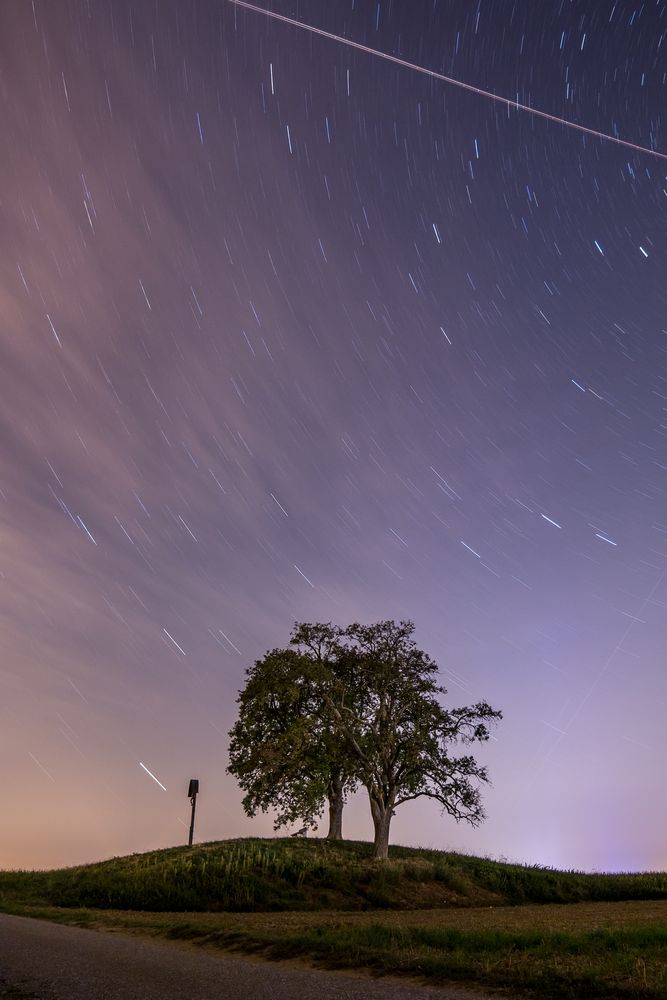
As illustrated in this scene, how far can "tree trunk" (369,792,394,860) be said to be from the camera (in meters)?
35.4

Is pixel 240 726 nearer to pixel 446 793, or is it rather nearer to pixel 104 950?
pixel 446 793

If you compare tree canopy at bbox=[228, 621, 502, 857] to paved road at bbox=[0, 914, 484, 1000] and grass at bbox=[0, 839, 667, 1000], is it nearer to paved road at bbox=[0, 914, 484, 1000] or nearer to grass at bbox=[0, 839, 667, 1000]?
grass at bbox=[0, 839, 667, 1000]

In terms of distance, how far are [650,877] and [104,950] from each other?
3516 centimetres

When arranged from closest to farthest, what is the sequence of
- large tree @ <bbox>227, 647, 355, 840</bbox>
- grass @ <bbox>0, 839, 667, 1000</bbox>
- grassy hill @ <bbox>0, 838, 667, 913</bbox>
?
grass @ <bbox>0, 839, 667, 1000</bbox>
grassy hill @ <bbox>0, 838, 667, 913</bbox>
large tree @ <bbox>227, 647, 355, 840</bbox>

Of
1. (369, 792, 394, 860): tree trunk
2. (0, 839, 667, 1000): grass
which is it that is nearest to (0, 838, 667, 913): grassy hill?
(0, 839, 667, 1000): grass

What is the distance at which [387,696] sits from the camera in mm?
40000

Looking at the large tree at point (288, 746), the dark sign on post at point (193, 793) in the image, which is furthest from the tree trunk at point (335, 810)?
the dark sign on post at point (193, 793)

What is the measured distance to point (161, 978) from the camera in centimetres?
1042

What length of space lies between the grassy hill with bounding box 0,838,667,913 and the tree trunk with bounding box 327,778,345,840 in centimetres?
151

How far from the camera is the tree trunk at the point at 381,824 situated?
3541 cm

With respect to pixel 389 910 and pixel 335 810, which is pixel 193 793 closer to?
pixel 335 810

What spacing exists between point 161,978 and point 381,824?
92.5 ft

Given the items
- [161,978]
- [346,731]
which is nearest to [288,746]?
[346,731]

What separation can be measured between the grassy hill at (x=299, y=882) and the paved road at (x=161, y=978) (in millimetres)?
12277
